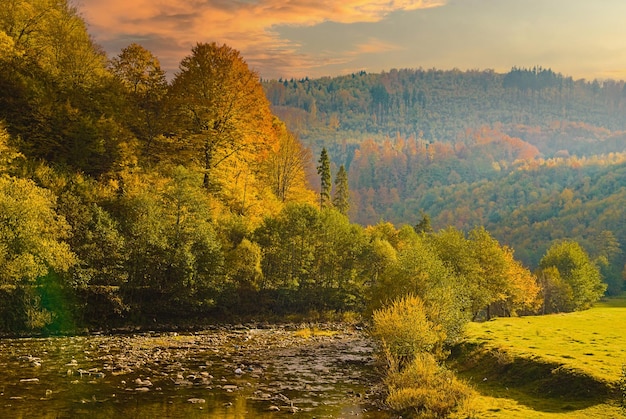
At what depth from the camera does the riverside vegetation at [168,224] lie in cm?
5366

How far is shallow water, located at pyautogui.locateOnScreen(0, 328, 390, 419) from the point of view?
31.8 meters

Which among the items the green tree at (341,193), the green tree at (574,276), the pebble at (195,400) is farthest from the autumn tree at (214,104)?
the green tree at (574,276)

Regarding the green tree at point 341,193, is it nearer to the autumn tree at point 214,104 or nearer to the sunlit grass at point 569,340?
the autumn tree at point 214,104

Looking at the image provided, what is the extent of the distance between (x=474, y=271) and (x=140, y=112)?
53.8 metres

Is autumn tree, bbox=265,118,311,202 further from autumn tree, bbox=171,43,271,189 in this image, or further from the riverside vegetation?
autumn tree, bbox=171,43,271,189

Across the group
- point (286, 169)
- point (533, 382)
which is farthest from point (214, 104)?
point (533, 382)

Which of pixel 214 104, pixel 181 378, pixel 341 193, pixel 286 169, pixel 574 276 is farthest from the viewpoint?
pixel 341 193

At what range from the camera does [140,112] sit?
8244 cm

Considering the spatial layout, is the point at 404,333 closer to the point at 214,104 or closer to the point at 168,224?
the point at 168,224

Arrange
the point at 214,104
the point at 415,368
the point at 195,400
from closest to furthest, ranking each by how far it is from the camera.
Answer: the point at 195,400, the point at 415,368, the point at 214,104

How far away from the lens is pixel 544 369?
136ft

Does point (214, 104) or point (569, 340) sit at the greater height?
point (214, 104)

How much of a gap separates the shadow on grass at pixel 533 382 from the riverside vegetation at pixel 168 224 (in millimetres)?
3107

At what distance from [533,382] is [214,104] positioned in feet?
191
